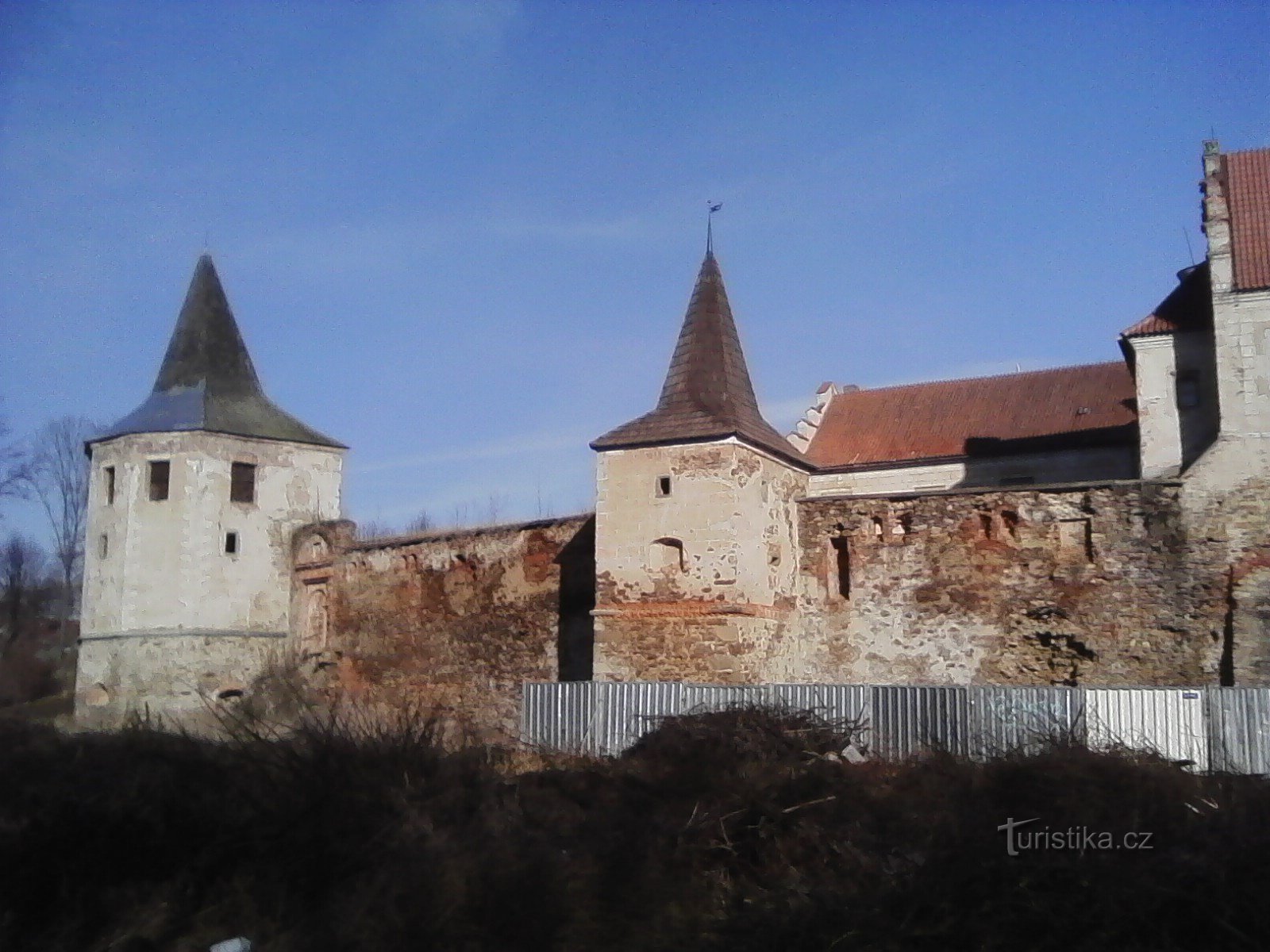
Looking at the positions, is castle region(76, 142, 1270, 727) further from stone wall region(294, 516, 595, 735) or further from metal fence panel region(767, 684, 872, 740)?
metal fence panel region(767, 684, 872, 740)

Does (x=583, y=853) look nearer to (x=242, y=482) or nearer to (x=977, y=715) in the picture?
(x=977, y=715)

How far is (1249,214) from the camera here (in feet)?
62.2

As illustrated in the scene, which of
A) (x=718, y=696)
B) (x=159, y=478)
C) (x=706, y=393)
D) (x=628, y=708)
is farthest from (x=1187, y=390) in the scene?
(x=159, y=478)

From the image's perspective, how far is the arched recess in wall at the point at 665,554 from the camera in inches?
692

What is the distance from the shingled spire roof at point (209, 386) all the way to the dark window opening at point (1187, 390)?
16.6 meters

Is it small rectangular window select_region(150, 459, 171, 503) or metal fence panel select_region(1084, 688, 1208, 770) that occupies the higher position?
small rectangular window select_region(150, 459, 171, 503)

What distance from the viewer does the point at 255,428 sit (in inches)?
1024

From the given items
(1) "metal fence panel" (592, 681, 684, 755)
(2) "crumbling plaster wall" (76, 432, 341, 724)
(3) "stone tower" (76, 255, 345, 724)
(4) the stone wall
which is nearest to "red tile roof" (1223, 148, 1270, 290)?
(1) "metal fence panel" (592, 681, 684, 755)

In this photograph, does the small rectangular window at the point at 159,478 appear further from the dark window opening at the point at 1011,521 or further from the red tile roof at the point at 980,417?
the dark window opening at the point at 1011,521

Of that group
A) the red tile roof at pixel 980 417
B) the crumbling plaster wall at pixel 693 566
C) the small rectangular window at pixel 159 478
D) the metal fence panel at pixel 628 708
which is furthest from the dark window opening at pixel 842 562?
the small rectangular window at pixel 159 478

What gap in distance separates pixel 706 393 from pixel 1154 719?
7.74 metres

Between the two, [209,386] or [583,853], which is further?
[209,386]

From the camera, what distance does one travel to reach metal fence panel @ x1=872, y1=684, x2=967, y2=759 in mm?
14141

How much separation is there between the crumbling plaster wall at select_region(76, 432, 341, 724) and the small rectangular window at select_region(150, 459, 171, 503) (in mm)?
102
